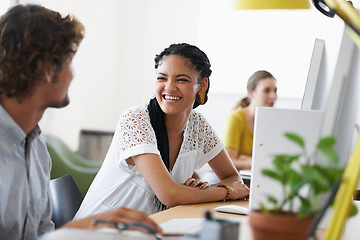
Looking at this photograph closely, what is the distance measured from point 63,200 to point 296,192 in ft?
4.04

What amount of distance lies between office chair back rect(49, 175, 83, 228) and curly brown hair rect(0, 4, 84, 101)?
64 cm

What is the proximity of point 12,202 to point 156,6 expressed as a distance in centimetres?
456

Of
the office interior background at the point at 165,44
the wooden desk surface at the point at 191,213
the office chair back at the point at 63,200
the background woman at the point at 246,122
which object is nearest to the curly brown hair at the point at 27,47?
the wooden desk surface at the point at 191,213

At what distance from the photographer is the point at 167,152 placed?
6.85 feet

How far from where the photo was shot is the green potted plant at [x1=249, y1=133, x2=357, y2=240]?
32.0 inches

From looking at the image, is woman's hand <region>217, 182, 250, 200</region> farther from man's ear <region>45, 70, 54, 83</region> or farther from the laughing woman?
man's ear <region>45, 70, 54, 83</region>

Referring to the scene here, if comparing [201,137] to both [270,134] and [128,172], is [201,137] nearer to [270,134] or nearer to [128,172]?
[128,172]

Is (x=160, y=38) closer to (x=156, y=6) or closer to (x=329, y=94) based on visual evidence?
(x=156, y=6)

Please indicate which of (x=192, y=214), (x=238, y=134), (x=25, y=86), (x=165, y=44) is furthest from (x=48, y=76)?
(x=165, y=44)

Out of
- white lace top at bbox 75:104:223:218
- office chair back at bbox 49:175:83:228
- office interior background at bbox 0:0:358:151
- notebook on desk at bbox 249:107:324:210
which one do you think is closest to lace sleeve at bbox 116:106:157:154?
white lace top at bbox 75:104:223:218

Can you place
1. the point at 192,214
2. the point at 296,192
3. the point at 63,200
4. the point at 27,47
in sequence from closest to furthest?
the point at 296,192, the point at 27,47, the point at 192,214, the point at 63,200

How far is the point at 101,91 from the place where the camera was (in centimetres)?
552

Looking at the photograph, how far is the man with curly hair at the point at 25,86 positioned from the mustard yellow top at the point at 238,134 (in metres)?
2.40

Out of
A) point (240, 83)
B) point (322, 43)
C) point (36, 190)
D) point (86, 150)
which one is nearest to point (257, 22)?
point (240, 83)
